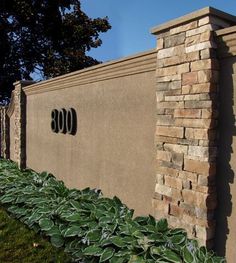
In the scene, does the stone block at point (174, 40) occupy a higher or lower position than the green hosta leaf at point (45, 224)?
higher

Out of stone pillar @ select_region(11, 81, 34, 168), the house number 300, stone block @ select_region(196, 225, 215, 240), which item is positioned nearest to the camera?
stone block @ select_region(196, 225, 215, 240)

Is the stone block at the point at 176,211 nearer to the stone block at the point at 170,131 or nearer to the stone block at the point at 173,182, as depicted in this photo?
the stone block at the point at 173,182

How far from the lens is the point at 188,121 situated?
467 cm

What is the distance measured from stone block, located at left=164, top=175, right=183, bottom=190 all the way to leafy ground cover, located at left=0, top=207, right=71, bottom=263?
165cm

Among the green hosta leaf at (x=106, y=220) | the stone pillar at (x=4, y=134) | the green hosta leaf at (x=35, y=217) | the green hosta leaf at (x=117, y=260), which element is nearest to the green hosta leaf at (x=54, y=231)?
the green hosta leaf at (x=35, y=217)

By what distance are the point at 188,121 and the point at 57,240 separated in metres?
2.53

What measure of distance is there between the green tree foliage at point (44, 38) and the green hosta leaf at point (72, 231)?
1618 cm

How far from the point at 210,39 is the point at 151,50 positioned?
49.9 inches

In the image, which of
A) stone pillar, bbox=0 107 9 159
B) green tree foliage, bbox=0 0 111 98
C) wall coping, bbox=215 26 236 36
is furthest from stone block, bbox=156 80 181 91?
green tree foliage, bbox=0 0 111 98

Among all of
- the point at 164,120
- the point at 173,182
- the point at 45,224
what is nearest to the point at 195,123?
the point at 164,120

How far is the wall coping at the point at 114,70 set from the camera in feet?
18.7

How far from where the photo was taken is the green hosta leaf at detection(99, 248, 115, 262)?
185 inches

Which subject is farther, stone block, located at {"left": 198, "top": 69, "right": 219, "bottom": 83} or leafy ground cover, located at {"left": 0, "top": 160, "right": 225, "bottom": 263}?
leafy ground cover, located at {"left": 0, "top": 160, "right": 225, "bottom": 263}

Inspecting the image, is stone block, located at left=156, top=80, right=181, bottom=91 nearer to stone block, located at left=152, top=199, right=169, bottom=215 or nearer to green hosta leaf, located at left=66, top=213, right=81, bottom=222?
stone block, located at left=152, top=199, right=169, bottom=215
